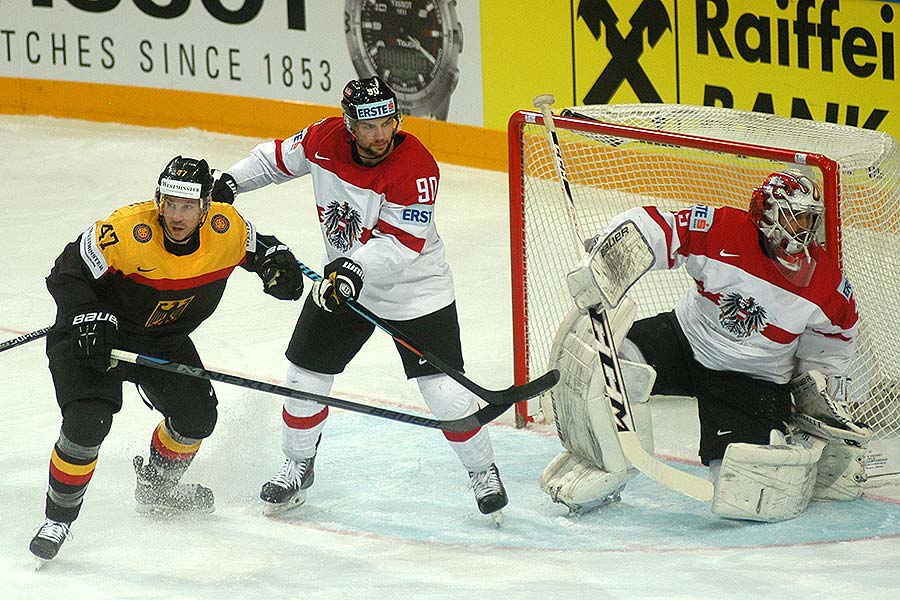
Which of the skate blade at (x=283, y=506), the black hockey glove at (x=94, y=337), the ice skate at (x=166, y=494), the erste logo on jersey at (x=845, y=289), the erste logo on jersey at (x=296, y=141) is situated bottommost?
the skate blade at (x=283, y=506)

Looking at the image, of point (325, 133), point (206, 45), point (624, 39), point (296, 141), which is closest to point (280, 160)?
point (296, 141)

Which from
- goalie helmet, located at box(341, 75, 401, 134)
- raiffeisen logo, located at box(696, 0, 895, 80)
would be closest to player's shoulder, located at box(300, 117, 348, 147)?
goalie helmet, located at box(341, 75, 401, 134)

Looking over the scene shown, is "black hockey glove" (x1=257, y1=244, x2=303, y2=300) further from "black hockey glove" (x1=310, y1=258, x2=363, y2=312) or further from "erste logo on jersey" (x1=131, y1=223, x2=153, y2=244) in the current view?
"erste logo on jersey" (x1=131, y1=223, x2=153, y2=244)

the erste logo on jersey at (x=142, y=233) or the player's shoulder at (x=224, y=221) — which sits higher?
the erste logo on jersey at (x=142, y=233)

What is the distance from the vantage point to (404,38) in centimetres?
747

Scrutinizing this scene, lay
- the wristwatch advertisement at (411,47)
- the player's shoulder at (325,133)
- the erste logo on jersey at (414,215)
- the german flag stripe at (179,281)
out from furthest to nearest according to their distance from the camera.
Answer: the wristwatch advertisement at (411,47) → the player's shoulder at (325,133) → the erste logo on jersey at (414,215) → the german flag stripe at (179,281)

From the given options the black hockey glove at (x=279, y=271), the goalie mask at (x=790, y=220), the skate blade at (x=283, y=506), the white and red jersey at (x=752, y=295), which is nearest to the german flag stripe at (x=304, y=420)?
the skate blade at (x=283, y=506)

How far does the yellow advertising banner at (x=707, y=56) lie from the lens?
6.15 metres

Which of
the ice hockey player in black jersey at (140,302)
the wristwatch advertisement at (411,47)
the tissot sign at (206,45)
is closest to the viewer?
the ice hockey player in black jersey at (140,302)

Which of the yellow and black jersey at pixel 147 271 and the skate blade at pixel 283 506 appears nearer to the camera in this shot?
the yellow and black jersey at pixel 147 271

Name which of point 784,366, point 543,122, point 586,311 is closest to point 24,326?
point 543,122

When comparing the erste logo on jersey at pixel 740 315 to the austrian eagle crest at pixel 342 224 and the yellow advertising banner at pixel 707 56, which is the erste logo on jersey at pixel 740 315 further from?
the yellow advertising banner at pixel 707 56

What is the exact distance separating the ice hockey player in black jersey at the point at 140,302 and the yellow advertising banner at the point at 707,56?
3.20 meters

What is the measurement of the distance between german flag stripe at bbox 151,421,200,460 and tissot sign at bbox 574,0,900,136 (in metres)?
3.40
